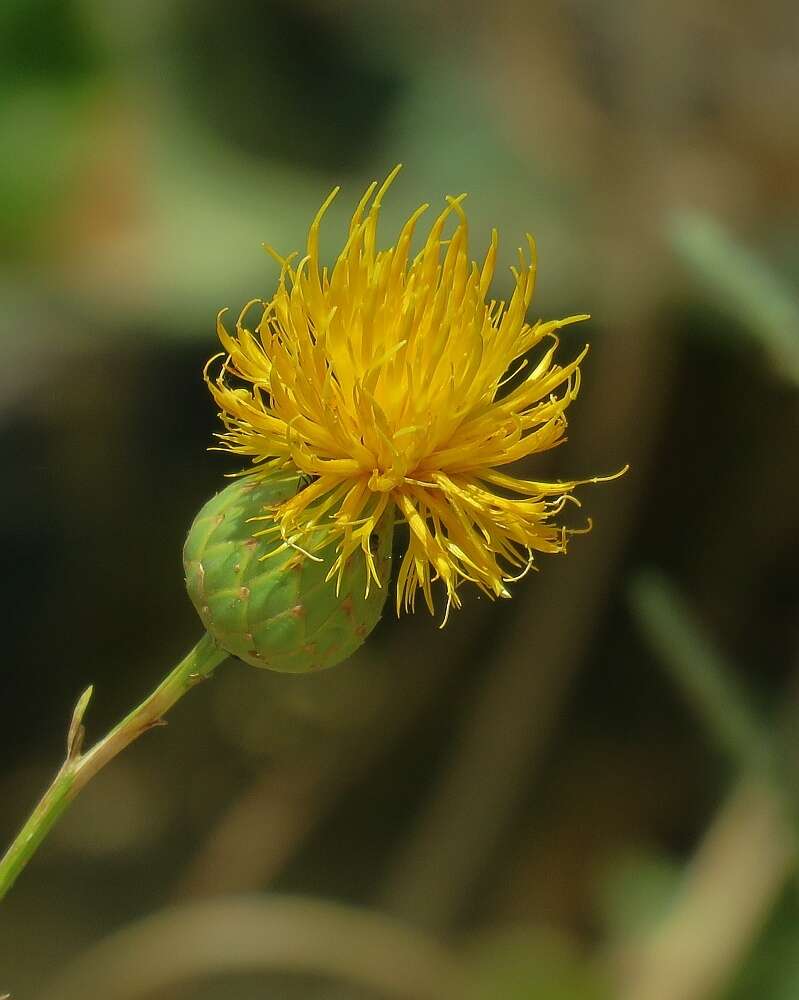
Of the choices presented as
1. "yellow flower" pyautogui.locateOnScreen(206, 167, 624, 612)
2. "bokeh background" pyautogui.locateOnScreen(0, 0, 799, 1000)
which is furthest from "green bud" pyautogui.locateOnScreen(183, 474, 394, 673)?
"bokeh background" pyautogui.locateOnScreen(0, 0, 799, 1000)

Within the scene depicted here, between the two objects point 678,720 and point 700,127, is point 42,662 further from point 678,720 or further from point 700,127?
point 700,127

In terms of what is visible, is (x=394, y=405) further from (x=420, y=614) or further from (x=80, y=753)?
(x=420, y=614)

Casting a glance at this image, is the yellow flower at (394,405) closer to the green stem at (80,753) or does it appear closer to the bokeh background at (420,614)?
the green stem at (80,753)

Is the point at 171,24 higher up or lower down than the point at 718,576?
higher up

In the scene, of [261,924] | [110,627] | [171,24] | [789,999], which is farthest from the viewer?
[171,24]

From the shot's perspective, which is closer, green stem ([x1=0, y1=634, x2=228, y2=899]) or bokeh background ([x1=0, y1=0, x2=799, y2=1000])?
green stem ([x1=0, y1=634, x2=228, y2=899])

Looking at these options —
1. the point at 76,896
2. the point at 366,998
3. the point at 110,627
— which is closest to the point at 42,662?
the point at 110,627

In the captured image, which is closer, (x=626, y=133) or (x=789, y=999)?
(x=789, y=999)

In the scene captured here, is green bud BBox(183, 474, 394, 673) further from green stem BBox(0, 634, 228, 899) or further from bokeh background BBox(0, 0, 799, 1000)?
bokeh background BBox(0, 0, 799, 1000)
